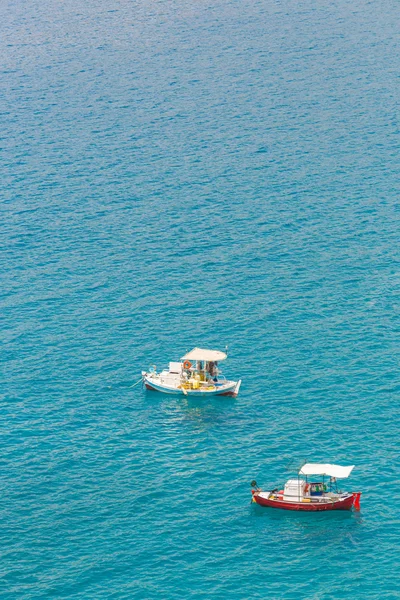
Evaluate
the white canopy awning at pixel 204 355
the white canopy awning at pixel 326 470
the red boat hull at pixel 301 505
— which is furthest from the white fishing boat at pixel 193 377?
the red boat hull at pixel 301 505

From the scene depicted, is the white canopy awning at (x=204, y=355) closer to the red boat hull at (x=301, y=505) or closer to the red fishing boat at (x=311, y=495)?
the red fishing boat at (x=311, y=495)

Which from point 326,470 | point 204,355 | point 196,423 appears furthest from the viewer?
point 204,355

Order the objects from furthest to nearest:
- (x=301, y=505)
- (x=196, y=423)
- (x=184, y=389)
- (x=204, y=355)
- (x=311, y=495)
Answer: (x=204, y=355) < (x=184, y=389) < (x=196, y=423) < (x=311, y=495) < (x=301, y=505)

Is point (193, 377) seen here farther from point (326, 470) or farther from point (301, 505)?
point (326, 470)

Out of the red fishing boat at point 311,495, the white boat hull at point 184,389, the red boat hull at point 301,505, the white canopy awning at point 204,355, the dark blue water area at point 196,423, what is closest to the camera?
the dark blue water area at point 196,423

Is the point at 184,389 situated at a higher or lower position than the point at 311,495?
higher

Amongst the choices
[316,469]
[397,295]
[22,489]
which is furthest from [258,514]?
[397,295]

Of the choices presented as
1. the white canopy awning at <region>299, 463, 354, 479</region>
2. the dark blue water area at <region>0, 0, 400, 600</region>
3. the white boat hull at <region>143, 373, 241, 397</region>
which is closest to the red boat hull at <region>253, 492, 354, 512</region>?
the dark blue water area at <region>0, 0, 400, 600</region>

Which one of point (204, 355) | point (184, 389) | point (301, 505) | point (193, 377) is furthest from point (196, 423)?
point (301, 505)

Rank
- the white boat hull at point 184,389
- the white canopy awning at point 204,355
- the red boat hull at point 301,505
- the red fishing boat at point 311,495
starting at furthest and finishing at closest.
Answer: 1. the white canopy awning at point 204,355
2. the white boat hull at point 184,389
3. the red boat hull at point 301,505
4. the red fishing boat at point 311,495
